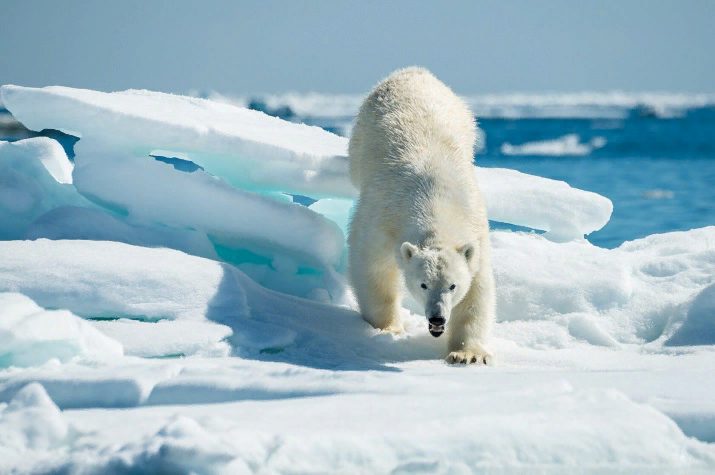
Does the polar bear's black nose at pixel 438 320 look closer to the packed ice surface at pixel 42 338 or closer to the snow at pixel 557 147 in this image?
the packed ice surface at pixel 42 338

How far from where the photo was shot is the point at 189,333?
414 cm

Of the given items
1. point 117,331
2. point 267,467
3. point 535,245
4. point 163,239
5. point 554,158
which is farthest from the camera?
point 554,158

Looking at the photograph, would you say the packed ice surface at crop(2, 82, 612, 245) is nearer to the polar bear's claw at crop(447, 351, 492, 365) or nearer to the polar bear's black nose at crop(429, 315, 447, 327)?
the polar bear's claw at crop(447, 351, 492, 365)

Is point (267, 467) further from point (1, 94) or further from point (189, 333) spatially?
point (1, 94)

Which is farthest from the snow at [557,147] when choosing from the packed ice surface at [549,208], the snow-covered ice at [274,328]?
the snow-covered ice at [274,328]

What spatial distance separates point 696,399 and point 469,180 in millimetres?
1748

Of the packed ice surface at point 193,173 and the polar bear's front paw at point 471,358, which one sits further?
the packed ice surface at point 193,173

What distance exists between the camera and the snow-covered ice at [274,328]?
299cm

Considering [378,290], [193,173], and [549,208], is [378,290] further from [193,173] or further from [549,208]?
[549,208]

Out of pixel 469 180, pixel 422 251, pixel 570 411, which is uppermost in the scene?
pixel 469 180

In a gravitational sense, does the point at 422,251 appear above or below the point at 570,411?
above

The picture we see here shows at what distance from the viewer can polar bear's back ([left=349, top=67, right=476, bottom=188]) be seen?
4.89 metres

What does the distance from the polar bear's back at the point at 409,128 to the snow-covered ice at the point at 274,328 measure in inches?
16.2

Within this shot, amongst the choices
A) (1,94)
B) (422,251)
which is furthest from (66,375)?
(1,94)
